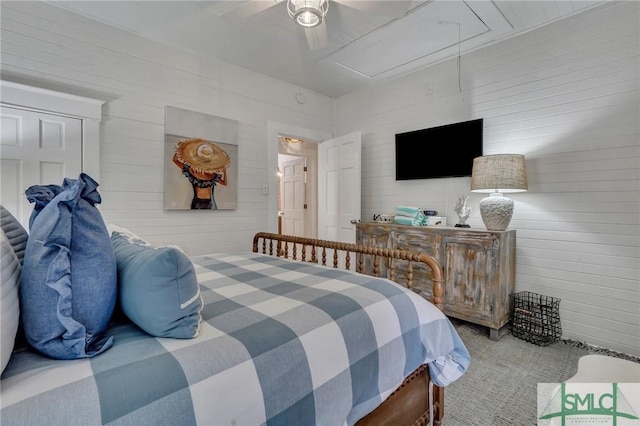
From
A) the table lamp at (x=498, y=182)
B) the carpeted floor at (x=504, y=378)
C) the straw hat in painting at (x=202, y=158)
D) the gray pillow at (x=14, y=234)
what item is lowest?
the carpeted floor at (x=504, y=378)

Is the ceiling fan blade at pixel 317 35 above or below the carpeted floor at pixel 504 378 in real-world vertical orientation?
above

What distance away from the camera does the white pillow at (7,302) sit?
0.64 metres

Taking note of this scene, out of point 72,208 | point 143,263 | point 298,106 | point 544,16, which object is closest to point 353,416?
point 143,263

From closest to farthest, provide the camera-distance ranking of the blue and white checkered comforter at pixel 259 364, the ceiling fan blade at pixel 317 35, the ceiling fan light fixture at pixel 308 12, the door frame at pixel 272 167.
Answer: the blue and white checkered comforter at pixel 259 364 < the ceiling fan light fixture at pixel 308 12 < the ceiling fan blade at pixel 317 35 < the door frame at pixel 272 167

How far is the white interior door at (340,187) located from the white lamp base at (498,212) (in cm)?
156

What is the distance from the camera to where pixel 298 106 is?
4102 mm

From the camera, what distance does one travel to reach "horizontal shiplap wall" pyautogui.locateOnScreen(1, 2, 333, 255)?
7.82 feet

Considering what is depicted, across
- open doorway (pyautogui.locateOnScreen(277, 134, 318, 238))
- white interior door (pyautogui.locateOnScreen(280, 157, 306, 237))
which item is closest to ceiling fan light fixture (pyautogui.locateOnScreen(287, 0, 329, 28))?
open doorway (pyautogui.locateOnScreen(277, 134, 318, 238))

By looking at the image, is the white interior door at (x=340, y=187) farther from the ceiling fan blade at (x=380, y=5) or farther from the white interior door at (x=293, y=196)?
→ the ceiling fan blade at (x=380, y=5)

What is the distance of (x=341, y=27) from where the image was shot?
8.84 feet

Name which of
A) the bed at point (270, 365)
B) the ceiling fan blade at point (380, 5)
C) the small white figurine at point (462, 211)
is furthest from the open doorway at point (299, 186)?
the bed at point (270, 365)

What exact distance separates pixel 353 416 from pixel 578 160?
2.84 m

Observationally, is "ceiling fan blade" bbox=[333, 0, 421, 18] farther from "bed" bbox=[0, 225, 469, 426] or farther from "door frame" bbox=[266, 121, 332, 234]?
"door frame" bbox=[266, 121, 332, 234]

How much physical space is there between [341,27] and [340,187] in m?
1.95
